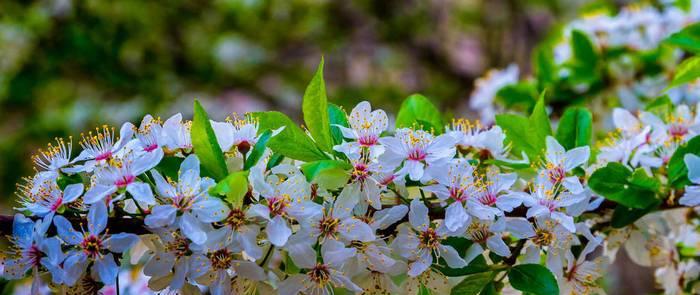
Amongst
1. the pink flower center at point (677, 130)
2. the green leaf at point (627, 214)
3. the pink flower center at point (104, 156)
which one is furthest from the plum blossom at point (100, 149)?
the pink flower center at point (677, 130)

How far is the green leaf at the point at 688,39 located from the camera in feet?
3.14

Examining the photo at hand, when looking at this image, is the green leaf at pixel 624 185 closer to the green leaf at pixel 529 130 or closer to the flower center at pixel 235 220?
the green leaf at pixel 529 130

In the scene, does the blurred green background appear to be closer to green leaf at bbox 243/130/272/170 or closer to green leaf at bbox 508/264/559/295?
green leaf at bbox 243/130/272/170

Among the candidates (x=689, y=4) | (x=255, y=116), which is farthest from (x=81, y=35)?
(x=689, y=4)

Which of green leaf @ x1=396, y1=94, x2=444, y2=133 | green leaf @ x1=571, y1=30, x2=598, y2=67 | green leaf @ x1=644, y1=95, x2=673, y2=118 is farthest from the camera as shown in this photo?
green leaf @ x1=571, y1=30, x2=598, y2=67

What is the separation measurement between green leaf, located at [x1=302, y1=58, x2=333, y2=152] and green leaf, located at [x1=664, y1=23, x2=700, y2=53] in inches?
20.6

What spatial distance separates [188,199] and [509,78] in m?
1.03

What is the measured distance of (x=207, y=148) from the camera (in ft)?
2.41

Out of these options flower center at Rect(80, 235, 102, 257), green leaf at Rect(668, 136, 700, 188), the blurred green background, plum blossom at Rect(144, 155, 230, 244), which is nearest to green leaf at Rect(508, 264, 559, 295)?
green leaf at Rect(668, 136, 700, 188)

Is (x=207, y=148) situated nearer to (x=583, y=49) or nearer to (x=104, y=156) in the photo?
(x=104, y=156)

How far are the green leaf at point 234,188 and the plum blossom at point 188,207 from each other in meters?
0.01

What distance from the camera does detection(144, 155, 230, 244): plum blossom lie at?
68 centimetres

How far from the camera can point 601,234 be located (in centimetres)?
90

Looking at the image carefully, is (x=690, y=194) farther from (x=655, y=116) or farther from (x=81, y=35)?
(x=81, y=35)
